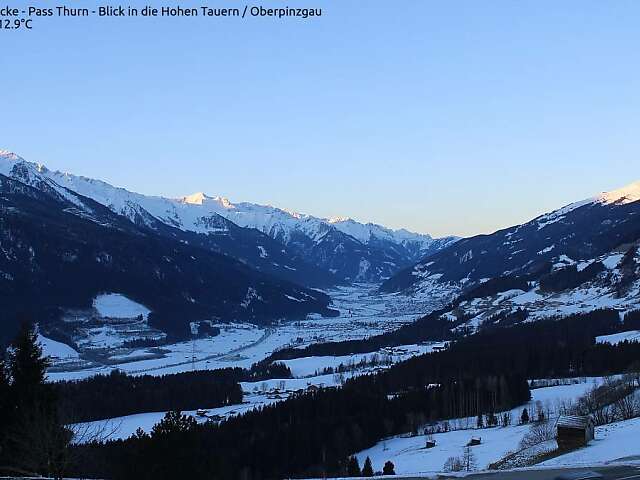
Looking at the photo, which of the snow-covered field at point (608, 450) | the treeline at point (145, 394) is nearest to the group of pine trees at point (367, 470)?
the snow-covered field at point (608, 450)

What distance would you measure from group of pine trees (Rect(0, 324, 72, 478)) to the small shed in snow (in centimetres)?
3864

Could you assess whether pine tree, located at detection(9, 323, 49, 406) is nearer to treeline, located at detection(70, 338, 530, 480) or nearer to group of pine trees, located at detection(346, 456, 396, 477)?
treeline, located at detection(70, 338, 530, 480)

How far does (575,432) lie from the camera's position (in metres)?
58.2

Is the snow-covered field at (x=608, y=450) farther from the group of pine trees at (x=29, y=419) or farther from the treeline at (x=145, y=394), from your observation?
the treeline at (x=145, y=394)

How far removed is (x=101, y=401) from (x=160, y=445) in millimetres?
122808

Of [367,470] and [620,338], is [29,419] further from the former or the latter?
[620,338]

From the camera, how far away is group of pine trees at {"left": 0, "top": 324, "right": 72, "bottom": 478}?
130ft

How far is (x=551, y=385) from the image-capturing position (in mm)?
148000

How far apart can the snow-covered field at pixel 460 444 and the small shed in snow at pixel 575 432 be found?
15823 millimetres

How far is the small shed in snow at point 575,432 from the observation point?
2249 inches

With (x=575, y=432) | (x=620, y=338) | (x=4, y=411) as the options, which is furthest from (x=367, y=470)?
(x=620, y=338)

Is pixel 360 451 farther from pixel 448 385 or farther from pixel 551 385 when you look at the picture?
pixel 551 385

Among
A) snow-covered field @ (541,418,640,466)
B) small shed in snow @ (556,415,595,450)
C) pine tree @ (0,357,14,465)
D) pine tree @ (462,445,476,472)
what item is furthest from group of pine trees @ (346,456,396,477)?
pine tree @ (0,357,14,465)

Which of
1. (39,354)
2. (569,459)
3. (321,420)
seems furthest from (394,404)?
(39,354)
